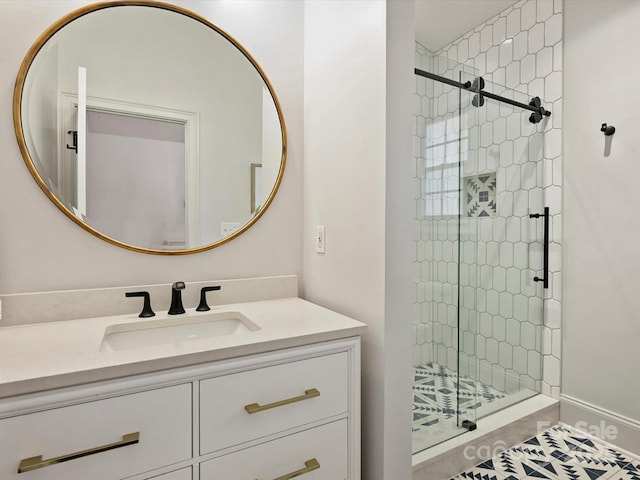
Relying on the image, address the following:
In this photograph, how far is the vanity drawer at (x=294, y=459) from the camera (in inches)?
37.2

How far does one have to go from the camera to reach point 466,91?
192 centimetres

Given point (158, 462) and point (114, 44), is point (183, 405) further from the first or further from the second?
point (114, 44)

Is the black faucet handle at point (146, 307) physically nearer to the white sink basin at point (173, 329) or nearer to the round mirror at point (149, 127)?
the white sink basin at point (173, 329)

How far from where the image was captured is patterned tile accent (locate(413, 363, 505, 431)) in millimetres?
1734

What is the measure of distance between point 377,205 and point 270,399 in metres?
0.69

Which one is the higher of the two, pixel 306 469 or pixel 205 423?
pixel 205 423

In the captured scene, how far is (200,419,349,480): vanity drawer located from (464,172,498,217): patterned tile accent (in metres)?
1.40

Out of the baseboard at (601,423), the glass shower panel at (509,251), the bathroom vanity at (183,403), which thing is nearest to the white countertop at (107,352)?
the bathroom vanity at (183,403)

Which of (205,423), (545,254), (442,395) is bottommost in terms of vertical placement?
(442,395)

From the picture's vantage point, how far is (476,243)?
6.58 feet

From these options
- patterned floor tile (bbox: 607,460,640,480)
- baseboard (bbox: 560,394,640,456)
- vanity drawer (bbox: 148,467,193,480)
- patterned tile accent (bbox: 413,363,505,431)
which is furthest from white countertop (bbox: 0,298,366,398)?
baseboard (bbox: 560,394,640,456)

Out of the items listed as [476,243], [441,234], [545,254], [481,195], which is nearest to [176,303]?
[441,234]

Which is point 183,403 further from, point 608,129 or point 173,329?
point 608,129

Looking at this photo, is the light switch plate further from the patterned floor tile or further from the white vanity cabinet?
the patterned floor tile
